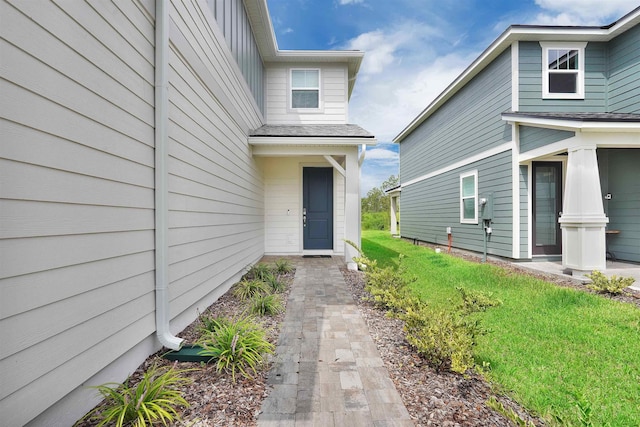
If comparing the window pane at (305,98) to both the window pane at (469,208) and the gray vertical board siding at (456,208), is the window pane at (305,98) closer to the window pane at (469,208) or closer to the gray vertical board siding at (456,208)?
the gray vertical board siding at (456,208)

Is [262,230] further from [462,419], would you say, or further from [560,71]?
[560,71]

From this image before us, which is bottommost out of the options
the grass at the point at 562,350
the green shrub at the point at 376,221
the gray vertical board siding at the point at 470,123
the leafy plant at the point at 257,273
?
the grass at the point at 562,350

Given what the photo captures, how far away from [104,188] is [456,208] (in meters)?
9.39

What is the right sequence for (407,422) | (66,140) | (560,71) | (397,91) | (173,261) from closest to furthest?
(66,140), (407,422), (173,261), (560,71), (397,91)

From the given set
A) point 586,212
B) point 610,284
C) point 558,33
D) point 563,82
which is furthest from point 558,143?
point 558,33

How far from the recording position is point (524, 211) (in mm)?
6641

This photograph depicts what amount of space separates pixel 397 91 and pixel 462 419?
79.6ft

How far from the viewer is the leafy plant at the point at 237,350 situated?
2258 mm

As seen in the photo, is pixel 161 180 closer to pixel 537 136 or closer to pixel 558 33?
pixel 537 136

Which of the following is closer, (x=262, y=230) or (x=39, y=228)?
(x=39, y=228)

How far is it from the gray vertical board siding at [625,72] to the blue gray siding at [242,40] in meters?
8.18

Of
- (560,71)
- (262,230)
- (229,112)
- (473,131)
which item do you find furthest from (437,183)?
(229,112)

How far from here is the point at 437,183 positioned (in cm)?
1088

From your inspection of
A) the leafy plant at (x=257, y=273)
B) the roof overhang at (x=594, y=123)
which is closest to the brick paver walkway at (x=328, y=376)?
the leafy plant at (x=257, y=273)
